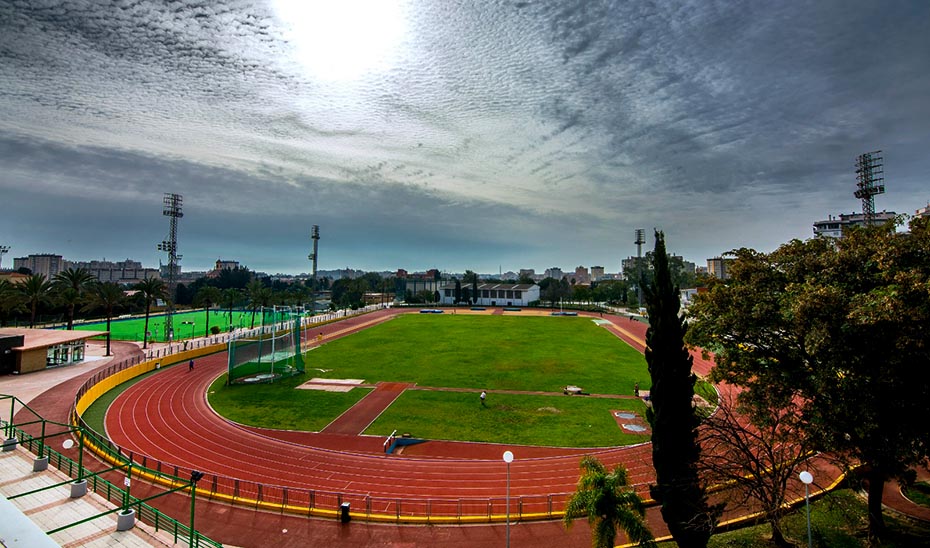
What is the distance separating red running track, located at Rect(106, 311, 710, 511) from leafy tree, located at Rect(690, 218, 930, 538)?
652 cm

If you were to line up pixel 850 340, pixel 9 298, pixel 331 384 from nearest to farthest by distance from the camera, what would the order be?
1. pixel 850 340
2. pixel 331 384
3. pixel 9 298

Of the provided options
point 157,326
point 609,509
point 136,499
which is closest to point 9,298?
point 157,326

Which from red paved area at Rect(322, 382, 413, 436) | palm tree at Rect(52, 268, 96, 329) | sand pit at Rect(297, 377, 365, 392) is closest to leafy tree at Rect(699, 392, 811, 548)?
red paved area at Rect(322, 382, 413, 436)

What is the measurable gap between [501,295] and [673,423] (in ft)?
379

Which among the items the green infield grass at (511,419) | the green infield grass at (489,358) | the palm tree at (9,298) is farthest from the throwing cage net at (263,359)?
the palm tree at (9,298)

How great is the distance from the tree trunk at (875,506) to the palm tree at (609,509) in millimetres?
8680

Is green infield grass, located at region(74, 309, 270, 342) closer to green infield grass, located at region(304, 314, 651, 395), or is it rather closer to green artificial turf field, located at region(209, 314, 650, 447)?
green infield grass, located at region(304, 314, 651, 395)

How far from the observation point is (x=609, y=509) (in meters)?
13.1

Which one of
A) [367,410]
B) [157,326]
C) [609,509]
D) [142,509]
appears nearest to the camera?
[609,509]

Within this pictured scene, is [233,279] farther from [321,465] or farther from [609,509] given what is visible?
[609,509]

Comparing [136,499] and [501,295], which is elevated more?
[501,295]

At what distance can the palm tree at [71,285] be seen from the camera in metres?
55.2

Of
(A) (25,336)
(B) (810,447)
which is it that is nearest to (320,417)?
(B) (810,447)

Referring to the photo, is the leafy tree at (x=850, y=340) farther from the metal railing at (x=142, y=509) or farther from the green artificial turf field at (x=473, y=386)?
the metal railing at (x=142, y=509)
